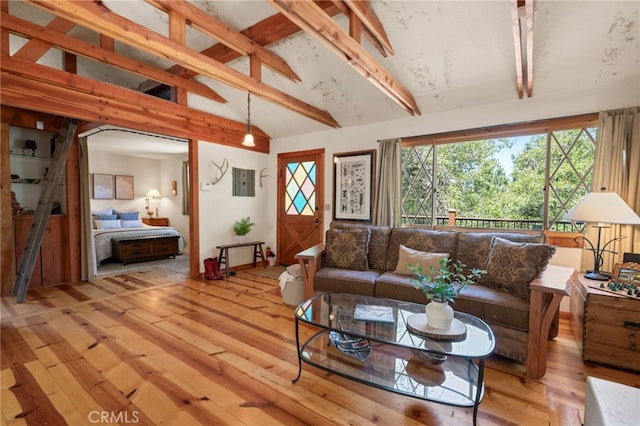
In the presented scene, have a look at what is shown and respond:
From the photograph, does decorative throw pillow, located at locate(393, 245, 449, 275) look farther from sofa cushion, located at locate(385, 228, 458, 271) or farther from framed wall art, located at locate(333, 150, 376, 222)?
framed wall art, located at locate(333, 150, 376, 222)

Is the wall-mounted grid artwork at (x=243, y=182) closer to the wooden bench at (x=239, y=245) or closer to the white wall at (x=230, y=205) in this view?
the white wall at (x=230, y=205)

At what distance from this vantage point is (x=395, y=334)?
1715 millimetres

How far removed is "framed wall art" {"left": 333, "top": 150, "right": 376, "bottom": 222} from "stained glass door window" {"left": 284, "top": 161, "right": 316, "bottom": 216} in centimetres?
49

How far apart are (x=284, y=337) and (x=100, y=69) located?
426 cm

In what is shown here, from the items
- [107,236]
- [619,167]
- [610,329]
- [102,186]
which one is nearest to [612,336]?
[610,329]

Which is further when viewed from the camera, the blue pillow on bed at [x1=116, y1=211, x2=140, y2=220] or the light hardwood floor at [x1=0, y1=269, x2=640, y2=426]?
the blue pillow on bed at [x1=116, y1=211, x2=140, y2=220]

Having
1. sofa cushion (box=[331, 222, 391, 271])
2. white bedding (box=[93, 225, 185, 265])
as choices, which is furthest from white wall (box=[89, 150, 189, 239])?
sofa cushion (box=[331, 222, 391, 271])

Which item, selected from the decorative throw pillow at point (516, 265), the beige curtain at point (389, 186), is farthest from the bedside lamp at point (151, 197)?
the decorative throw pillow at point (516, 265)

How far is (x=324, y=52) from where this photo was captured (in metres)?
3.15

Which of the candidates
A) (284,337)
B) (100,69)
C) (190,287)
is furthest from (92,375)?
(100,69)

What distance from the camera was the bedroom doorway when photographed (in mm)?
5067

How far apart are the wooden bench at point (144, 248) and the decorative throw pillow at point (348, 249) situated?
3.86m

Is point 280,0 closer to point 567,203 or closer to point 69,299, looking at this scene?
point 567,203

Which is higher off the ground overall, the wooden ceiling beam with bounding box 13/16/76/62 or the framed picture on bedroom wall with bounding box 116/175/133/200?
the wooden ceiling beam with bounding box 13/16/76/62
